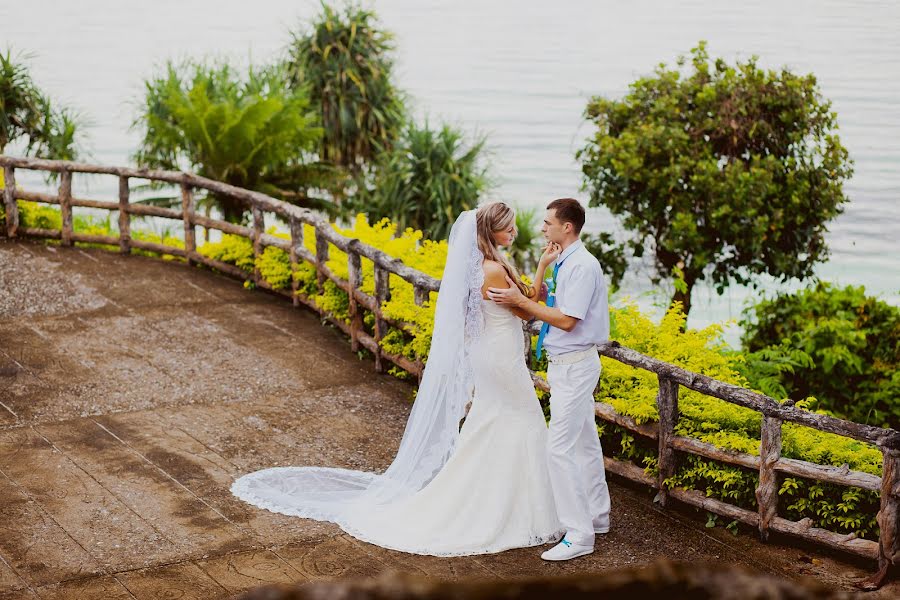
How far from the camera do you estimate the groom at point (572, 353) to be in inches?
230

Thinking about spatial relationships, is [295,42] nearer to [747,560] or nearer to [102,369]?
[102,369]

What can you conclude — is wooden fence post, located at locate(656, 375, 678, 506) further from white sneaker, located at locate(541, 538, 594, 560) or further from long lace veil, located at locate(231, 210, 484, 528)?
long lace veil, located at locate(231, 210, 484, 528)

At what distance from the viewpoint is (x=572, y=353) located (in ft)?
19.5

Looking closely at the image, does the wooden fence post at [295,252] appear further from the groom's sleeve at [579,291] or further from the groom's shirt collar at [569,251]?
the groom's sleeve at [579,291]

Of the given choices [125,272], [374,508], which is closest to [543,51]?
[125,272]

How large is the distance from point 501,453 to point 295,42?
885 inches

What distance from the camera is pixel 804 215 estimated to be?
1642 centimetres

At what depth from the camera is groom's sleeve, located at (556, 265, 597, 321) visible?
230 inches

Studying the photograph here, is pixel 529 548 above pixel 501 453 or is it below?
below

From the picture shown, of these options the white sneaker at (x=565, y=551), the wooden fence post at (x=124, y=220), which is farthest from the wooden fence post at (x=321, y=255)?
the white sneaker at (x=565, y=551)

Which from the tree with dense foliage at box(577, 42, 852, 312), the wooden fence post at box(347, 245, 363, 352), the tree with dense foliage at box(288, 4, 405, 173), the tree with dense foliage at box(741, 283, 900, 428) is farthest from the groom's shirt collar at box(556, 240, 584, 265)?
the tree with dense foliage at box(288, 4, 405, 173)

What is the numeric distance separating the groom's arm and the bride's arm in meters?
0.02

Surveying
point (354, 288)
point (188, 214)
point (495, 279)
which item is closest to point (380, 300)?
point (354, 288)

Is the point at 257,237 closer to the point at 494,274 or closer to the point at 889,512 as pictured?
the point at 494,274
